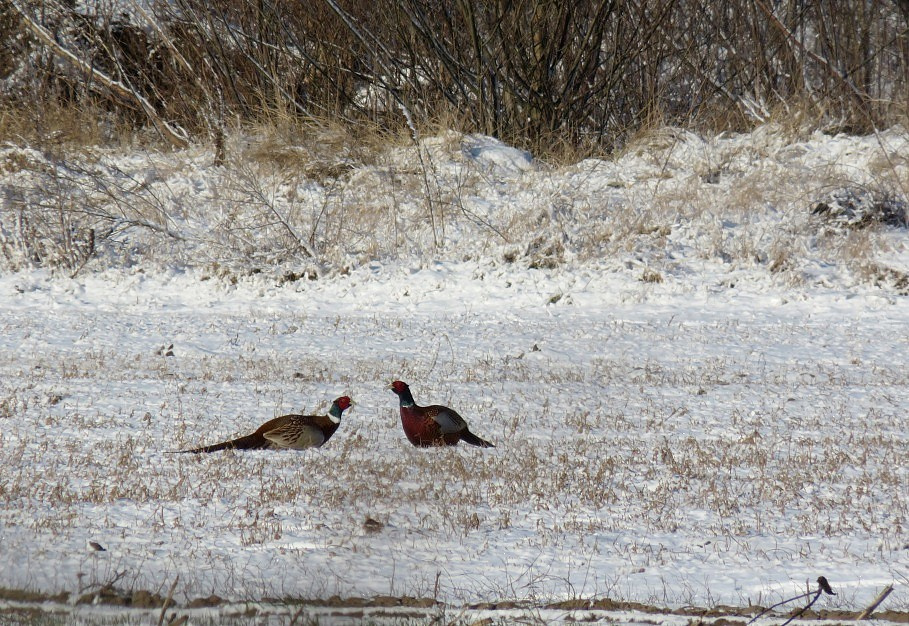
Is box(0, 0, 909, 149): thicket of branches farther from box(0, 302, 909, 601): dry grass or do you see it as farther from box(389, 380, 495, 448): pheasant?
box(389, 380, 495, 448): pheasant

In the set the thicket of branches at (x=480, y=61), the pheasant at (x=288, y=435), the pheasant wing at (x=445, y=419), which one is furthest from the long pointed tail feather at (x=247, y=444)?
the thicket of branches at (x=480, y=61)

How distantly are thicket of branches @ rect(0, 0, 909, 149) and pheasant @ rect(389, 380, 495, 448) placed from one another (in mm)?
12584

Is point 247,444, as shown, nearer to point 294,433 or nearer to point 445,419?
point 294,433

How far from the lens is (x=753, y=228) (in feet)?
50.0

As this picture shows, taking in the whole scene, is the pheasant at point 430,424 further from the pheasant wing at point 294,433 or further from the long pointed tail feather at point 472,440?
the pheasant wing at point 294,433

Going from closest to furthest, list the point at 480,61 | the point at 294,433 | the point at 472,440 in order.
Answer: the point at 294,433 → the point at 472,440 → the point at 480,61

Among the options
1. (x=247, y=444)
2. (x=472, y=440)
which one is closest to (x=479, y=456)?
(x=472, y=440)

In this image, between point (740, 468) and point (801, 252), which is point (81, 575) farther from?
point (801, 252)

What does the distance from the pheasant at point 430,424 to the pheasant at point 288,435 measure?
39 cm

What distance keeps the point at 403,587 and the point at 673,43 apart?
1883 cm

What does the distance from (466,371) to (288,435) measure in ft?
11.8

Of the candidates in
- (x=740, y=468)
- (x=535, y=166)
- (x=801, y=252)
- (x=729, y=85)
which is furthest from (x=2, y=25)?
(x=740, y=468)

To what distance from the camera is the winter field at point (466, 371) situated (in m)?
4.59

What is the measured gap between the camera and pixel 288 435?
6223mm
